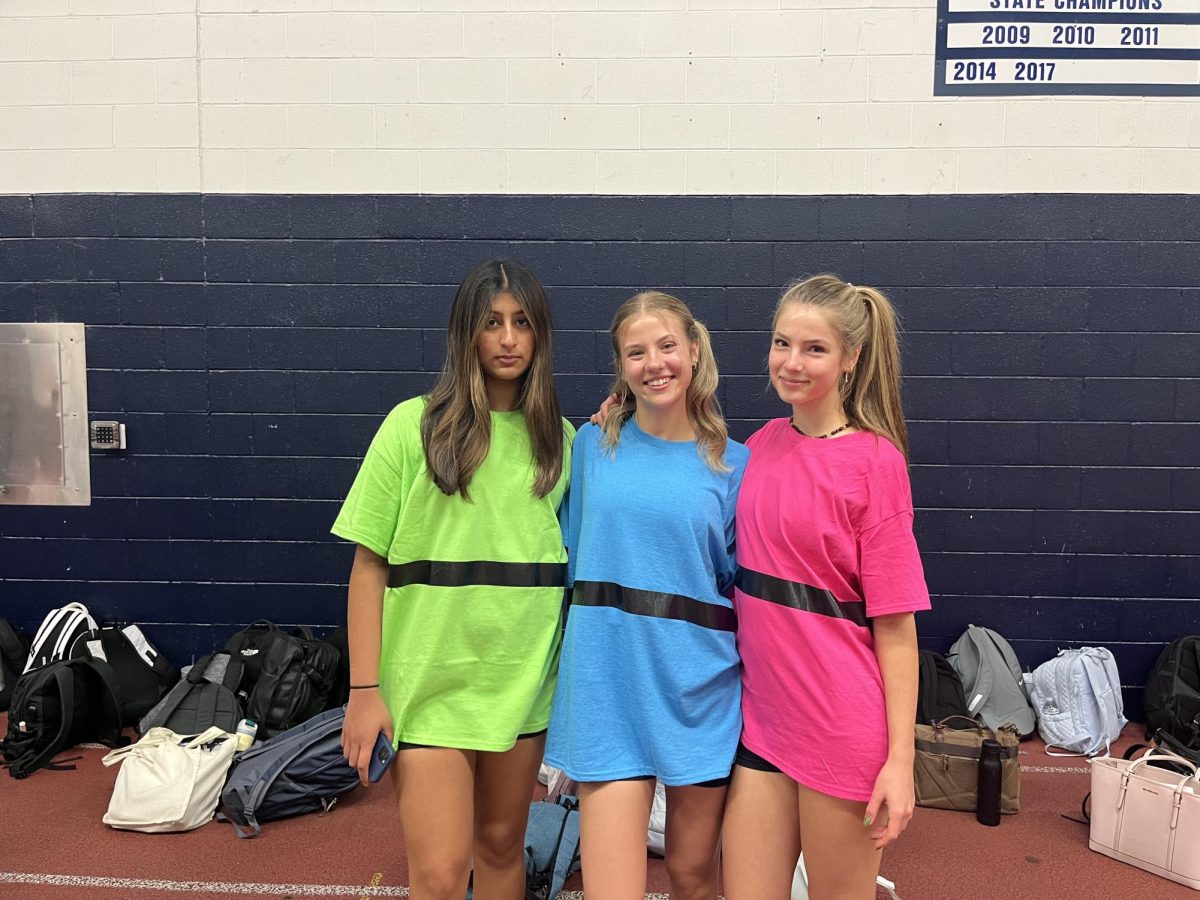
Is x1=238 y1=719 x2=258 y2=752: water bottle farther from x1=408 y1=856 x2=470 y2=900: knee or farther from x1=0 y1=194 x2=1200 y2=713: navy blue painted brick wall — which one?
x1=408 y1=856 x2=470 y2=900: knee

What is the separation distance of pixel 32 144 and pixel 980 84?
4595mm

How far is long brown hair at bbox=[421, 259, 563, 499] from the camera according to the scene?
6.20ft

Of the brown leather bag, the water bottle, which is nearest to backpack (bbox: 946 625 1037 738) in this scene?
the brown leather bag

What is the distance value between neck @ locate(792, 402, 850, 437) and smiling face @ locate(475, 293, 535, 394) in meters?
0.60

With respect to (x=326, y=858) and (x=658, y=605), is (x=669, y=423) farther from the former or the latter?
(x=326, y=858)

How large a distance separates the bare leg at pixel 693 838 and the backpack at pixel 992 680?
99.4 inches

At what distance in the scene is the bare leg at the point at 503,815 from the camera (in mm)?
1951

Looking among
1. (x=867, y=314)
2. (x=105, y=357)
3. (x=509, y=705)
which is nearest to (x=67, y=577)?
(x=105, y=357)

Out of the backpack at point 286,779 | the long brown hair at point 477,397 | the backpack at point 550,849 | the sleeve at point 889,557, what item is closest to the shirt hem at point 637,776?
the sleeve at point 889,557

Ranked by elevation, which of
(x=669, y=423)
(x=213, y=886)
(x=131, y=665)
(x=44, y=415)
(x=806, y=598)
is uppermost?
(x=669, y=423)

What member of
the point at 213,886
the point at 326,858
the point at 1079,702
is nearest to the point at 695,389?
the point at 326,858

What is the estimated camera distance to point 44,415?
451cm

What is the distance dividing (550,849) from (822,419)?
5.86 feet

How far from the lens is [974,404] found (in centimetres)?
437
